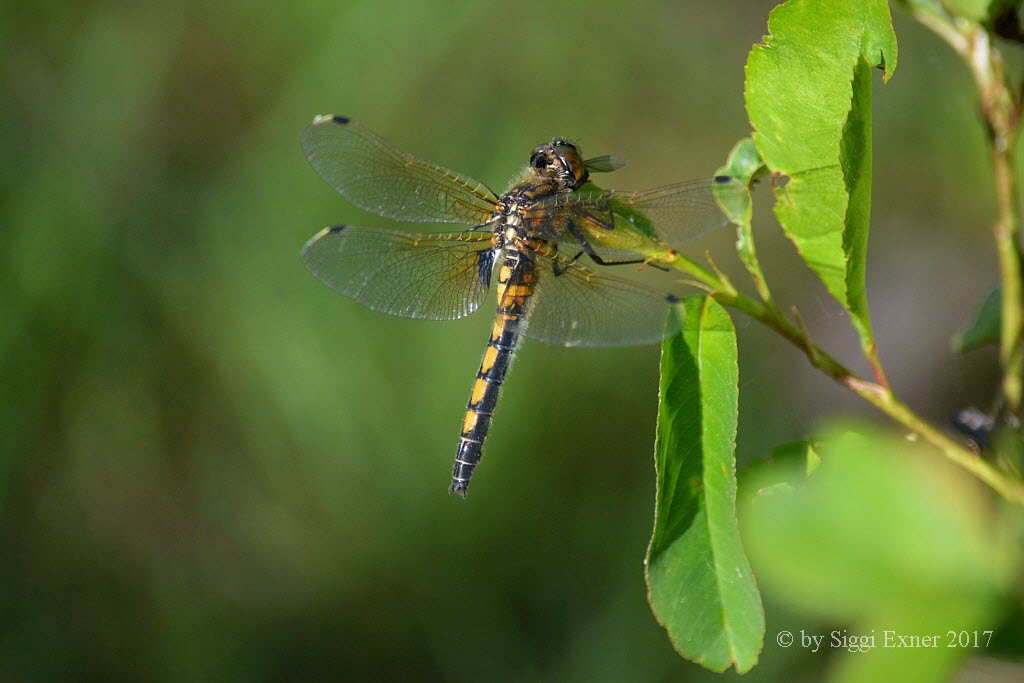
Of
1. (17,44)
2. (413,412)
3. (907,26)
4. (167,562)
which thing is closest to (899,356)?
(907,26)

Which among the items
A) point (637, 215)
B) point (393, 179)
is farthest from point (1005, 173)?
point (393, 179)

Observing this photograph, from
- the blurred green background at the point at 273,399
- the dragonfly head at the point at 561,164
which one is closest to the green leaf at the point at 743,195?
the dragonfly head at the point at 561,164

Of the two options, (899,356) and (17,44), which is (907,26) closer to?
(899,356)

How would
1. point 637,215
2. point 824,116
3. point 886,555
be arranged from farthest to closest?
point 637,215 → point 824,116 → point 886,555

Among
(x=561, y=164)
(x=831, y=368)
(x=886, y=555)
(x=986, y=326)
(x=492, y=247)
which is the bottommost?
(x=886, y=555)

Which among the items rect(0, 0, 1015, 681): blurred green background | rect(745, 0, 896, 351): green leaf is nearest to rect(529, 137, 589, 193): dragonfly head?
rect(745, 0, 896, 351): green leaf

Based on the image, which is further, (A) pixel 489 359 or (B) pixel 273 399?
(B) pixel 273 399

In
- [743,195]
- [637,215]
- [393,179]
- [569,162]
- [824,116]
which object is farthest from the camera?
[393,179]

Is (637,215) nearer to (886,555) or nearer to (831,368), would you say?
(831,368)
